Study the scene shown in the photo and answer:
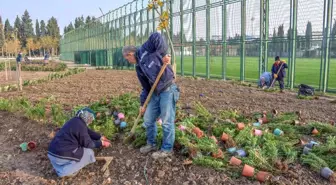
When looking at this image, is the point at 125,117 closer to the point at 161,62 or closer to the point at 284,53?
the point at 161,62

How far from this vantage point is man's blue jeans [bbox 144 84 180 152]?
4148mm

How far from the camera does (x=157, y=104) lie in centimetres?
433

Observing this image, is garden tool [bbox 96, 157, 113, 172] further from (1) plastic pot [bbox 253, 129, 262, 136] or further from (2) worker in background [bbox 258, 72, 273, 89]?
(2) worker in background [bbox 258, 72, 273, 89]

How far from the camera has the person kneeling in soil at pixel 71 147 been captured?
13.1 ft

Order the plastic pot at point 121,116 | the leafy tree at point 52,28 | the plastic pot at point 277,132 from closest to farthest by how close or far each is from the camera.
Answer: the plastic pot at point 277,132, the plastic pot at point 121,116, the leafy tree at point 52,28

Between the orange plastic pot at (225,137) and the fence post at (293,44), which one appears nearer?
the orange plastic pot at (225,137)

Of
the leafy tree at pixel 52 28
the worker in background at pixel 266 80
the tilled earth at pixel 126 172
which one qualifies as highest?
the leafy tree at pixel 52 28

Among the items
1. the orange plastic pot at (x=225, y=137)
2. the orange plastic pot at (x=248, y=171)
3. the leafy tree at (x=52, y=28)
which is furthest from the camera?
the leafy tree at (x=52, y=28)

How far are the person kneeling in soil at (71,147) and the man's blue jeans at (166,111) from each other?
2.68 ft

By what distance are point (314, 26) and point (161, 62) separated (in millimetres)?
9021

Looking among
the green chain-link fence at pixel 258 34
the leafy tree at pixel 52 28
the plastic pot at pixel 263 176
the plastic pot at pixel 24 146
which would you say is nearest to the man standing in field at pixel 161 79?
the plastic pot at pixel 263 176

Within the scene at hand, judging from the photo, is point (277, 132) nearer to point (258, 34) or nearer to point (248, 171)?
Result: point (248, 171)

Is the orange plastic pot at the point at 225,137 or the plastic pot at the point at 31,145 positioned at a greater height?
the orange plastic pot at the point at 225,137

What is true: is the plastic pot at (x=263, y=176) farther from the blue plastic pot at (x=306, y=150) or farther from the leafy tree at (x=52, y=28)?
the leafy tree at (x=52, y=28)
